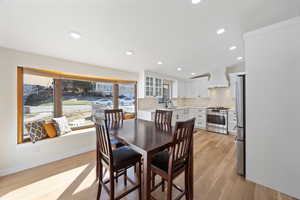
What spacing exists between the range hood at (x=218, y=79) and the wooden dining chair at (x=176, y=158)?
4017 millimetres

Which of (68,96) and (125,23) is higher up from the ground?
(125,23)

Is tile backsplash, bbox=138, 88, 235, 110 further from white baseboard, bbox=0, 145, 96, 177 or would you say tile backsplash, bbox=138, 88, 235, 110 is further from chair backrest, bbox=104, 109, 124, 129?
white baseboard, bbox=0, 145, 96, 177

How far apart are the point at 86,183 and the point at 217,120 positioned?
14.4 ft

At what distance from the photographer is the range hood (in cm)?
445

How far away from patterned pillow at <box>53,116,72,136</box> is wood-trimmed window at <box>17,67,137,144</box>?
0.61 feet

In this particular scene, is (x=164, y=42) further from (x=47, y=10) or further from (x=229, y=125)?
(x=229, y=125)

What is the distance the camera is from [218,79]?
181 inches

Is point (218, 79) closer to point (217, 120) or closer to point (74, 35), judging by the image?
point (217, 120)

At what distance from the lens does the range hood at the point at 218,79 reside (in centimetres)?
445

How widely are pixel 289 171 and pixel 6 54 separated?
15.7 ft

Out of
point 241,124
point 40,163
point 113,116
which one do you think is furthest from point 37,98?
point 241,124

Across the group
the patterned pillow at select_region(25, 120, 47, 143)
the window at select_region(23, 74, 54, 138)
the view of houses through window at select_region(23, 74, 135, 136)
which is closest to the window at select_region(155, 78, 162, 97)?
the view of houses through window at select_region(23, 74, 135, 136)

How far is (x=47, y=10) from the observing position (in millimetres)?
1329

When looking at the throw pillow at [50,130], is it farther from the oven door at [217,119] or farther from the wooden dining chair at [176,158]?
the oven door at [217,119]
